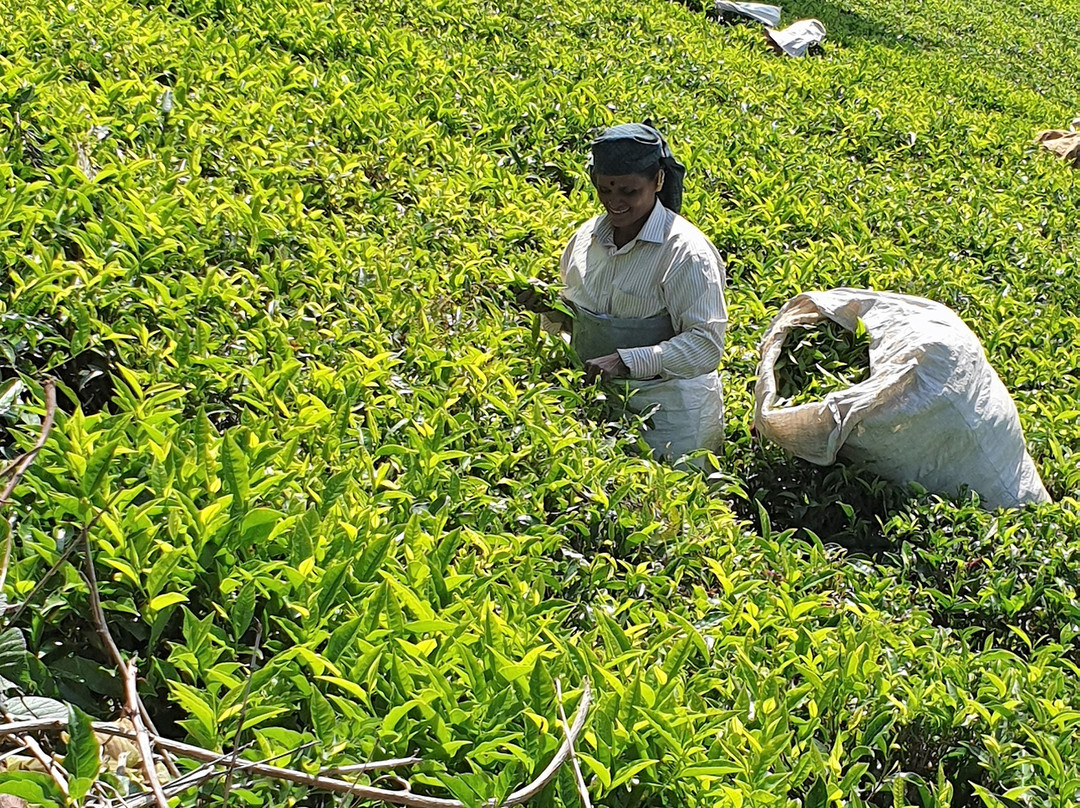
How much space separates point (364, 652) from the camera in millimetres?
1766

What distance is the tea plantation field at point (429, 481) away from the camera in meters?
1.72

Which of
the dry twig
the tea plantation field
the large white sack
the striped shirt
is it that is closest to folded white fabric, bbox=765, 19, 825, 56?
the tea plantation field

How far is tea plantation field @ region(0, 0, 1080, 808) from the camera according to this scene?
1.72 meters

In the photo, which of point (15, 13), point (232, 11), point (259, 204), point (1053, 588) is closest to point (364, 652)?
point (259, 204)

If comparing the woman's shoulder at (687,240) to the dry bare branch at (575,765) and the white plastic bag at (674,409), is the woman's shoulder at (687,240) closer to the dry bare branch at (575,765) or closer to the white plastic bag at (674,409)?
the white plastic bag at (674,409)

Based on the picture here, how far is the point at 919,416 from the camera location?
355cm

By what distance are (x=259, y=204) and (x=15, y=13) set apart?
177 cm

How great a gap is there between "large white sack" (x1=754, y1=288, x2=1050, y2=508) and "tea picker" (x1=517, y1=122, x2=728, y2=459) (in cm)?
35

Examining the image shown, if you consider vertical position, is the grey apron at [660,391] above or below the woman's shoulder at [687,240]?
below

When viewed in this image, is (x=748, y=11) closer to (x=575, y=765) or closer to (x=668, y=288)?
(x=668, y=288)

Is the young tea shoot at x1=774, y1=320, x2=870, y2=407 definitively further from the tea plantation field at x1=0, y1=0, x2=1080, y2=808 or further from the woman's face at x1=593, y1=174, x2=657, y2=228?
the woman's face at x1=593, y1=174, x2=657, y2=228

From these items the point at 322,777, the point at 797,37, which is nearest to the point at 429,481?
the point at 322,777

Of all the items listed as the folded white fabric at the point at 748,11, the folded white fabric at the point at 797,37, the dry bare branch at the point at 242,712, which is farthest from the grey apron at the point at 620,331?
the folded white fabric at the point at 748,11

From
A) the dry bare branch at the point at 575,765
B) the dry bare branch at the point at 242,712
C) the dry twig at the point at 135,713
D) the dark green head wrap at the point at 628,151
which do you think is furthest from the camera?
the dark green head wrap at the point at 628,151
